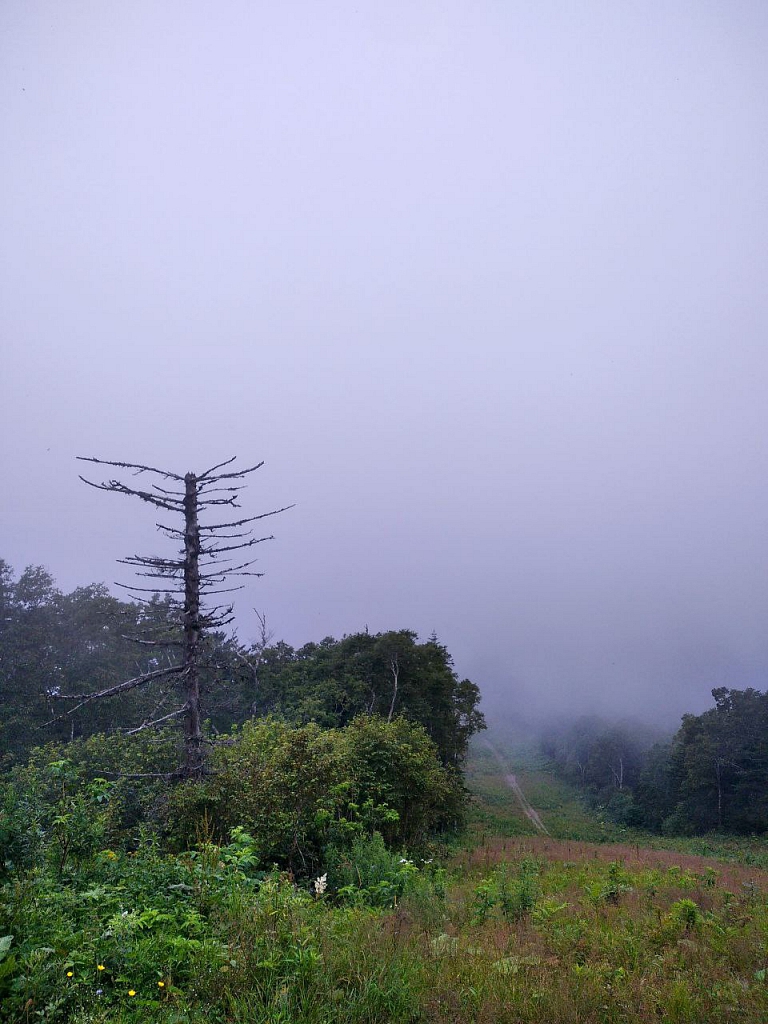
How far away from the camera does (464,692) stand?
33844 millimetres

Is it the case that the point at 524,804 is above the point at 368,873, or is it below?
below

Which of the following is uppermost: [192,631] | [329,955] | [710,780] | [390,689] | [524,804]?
[192,631]

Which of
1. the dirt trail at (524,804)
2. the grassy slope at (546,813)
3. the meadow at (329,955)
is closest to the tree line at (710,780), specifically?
the grassy slope at (546,813)

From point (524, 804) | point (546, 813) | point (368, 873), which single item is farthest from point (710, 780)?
point (368, 873)

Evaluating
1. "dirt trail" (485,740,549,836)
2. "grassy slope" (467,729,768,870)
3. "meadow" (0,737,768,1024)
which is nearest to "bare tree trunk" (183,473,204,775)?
"meadow" (0,737,768,1024)

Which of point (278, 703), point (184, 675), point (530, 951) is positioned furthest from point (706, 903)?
point (278, 703)

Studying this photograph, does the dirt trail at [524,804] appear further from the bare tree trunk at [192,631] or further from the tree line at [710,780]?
the bare tree trunk at [192,631]

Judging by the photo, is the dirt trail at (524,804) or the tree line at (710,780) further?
the tree line at (710,780)

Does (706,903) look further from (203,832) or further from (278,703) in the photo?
(278,703)

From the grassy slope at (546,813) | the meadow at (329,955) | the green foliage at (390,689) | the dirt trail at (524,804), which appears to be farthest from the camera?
the dirt trail at (524,804)

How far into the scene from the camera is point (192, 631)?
12.2m

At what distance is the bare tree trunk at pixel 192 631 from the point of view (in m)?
11.6

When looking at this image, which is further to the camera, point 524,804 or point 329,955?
point 524,804

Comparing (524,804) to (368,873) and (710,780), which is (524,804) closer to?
(710,780)
